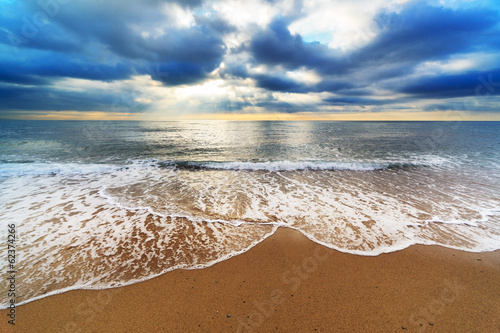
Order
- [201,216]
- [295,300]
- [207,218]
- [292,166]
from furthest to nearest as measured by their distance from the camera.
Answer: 1. [292,166]
2. [201,216]
3. [207,218]
4. [295,300]

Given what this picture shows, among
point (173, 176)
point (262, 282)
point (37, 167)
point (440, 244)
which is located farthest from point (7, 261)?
point (37, 167)

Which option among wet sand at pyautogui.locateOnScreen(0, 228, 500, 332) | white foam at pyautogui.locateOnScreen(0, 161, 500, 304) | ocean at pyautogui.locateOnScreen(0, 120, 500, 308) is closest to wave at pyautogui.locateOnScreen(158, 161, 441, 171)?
ocean at pyautogui.locateOnScreen(0, 120, 500, 308)

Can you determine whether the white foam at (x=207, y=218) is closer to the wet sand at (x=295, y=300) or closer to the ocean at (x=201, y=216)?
the ocean at (x=201, y=216)

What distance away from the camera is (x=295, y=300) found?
3488 millimetres

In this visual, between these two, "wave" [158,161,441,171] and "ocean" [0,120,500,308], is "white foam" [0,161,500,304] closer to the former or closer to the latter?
"ocean" [0,120,500,308]

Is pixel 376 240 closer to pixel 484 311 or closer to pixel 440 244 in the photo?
pixel 440 244

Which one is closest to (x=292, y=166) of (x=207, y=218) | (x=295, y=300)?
(x=207, y=218)

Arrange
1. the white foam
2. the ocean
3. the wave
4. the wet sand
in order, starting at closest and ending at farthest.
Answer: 1. the wet sand
2. the ocean
3. the white foam
4. the wave

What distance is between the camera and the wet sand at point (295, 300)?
10.1ft

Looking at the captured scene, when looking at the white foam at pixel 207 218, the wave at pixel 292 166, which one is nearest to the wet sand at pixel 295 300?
the white foam at pixel 207 218

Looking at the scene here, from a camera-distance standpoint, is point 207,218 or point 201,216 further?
point 201,216

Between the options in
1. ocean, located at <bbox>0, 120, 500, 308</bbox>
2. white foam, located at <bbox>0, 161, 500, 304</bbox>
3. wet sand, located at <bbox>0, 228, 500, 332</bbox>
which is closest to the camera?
wet sand, located at <bbox>0, 228, 500, 332</bbox>

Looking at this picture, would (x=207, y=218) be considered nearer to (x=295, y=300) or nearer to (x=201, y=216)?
(x=201, y=216)

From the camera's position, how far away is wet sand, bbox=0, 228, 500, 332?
10.1 feet
